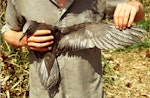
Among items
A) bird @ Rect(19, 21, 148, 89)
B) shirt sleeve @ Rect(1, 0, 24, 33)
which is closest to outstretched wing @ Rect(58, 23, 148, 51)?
bird @ Rect(19, 21, 148, 89)

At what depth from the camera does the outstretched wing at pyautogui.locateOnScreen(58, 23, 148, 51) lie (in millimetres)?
1340

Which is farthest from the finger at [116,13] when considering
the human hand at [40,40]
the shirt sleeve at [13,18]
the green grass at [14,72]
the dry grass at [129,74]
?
the dry grass at [129,74]

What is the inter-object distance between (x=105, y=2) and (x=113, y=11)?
0.18 ft

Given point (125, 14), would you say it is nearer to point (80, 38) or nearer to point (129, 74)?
point (80, 38)

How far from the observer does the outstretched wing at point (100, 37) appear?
134 centimetres

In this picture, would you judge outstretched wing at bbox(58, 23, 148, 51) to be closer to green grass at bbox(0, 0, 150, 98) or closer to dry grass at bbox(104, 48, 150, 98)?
green grass at bbox(0, 0, 150, 98)

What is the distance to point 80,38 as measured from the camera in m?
1.41

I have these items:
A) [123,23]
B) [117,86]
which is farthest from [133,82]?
[123,23]

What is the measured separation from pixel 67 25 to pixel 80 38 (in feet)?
0.48

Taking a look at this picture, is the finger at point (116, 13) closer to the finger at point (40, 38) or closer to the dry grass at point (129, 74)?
the finger at point (40, 38)

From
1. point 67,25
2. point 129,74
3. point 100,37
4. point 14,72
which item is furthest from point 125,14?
point 129,74

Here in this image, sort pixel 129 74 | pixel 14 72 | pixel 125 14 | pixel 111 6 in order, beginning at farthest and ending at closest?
pixel 129 74 < pixel 14 72 < pixel 111 6 < pixel 125 14

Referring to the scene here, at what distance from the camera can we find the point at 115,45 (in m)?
1.35

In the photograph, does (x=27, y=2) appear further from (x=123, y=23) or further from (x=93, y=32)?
(x=123, y=23)
